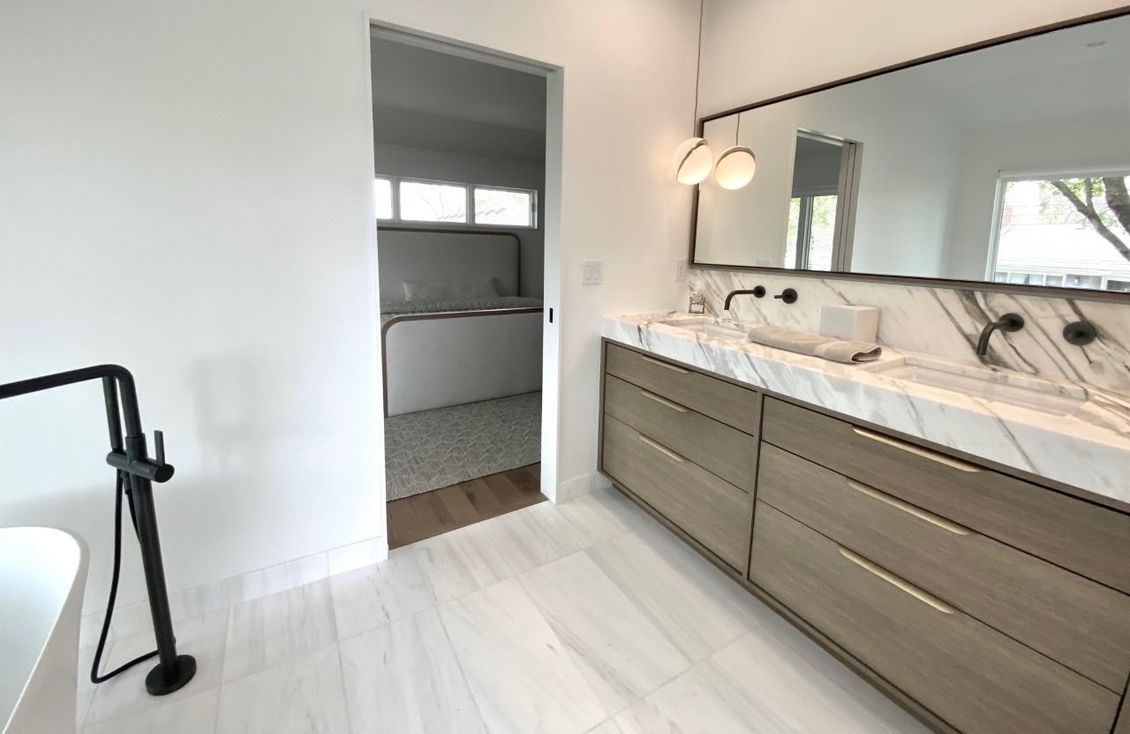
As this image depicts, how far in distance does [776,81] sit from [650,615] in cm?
220

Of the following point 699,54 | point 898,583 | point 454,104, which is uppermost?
point 454,104

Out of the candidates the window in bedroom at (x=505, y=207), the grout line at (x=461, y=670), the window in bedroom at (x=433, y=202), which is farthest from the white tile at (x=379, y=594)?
the window in bedroom at (x=505, y=207)

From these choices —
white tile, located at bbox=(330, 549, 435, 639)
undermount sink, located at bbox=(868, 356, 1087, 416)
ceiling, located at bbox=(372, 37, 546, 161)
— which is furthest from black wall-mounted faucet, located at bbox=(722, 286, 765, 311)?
ceiling, located at bbox=(372, 37, 546, 161)

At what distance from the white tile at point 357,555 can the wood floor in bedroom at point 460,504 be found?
10 cm

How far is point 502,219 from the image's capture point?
655 cm

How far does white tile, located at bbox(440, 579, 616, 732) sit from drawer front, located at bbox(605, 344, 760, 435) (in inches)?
37.0

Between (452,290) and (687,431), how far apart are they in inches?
180

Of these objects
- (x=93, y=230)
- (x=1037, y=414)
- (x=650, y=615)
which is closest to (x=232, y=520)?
(x=93, y=230)

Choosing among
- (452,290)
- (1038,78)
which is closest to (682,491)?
(1038,78)

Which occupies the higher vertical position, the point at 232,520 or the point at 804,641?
the point at 232,520

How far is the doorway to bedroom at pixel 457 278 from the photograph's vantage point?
2617 mm

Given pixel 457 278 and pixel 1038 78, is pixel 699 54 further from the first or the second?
pixel 457 278

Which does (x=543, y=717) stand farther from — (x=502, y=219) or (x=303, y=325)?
(x=502, y=219)

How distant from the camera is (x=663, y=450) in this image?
2.09 metres
